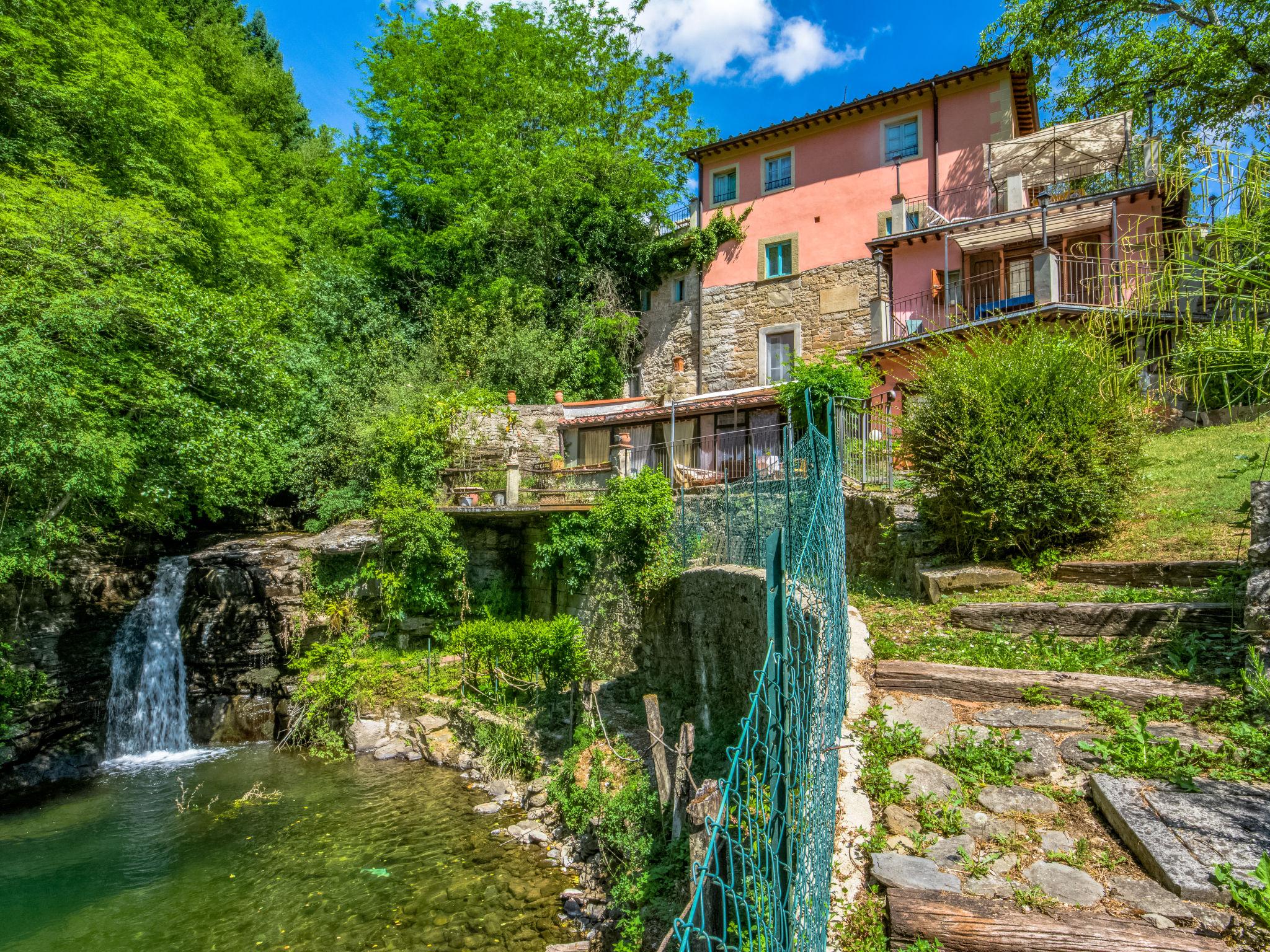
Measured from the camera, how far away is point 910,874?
3.20 metres

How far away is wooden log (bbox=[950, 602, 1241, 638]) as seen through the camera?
4.95 meters

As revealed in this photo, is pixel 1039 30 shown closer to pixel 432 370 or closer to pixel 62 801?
pixel 432 370

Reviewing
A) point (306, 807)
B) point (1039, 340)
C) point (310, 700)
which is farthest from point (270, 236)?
point (1039, 340)

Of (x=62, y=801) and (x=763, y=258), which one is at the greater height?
(x=763, y=258)

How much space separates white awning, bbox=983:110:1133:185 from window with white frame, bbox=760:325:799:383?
271 inches

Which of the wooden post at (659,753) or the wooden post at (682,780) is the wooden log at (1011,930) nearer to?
the wooden post at (682,780)

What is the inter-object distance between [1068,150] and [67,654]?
24376 millimetres

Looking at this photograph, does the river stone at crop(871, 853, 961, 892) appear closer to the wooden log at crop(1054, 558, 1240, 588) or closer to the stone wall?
the wooden log at crop(1054, 558, 1240, 588)

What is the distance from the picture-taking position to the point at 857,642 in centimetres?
570

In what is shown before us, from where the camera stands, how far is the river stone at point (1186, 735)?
3861 millimetres

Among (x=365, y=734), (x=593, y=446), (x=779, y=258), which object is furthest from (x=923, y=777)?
(x=779, y=258)

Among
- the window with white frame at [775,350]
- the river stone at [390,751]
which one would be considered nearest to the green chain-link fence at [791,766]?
the river stone at [390,751]

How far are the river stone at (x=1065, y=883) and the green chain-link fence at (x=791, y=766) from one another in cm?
91

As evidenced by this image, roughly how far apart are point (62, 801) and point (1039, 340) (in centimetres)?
1470
